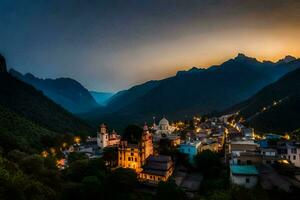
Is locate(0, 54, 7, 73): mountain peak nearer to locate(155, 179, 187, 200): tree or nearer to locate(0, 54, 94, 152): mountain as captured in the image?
locate(0, 54, 94, 152): mountain

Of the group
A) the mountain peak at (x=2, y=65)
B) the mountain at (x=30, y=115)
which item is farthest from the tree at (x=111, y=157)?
the mountain peak at (x=2, y=65)

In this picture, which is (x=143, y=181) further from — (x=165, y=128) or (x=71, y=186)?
(x=165, y=128)

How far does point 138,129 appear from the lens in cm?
5878

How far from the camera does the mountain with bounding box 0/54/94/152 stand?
64812mm

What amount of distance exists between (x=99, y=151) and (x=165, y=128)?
25920mm

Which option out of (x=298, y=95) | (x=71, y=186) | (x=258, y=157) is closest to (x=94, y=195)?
(x=71, y=186)

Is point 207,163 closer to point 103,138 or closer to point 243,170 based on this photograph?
point 243,170

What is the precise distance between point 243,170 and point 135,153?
749 inches

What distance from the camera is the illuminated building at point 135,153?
46303mm

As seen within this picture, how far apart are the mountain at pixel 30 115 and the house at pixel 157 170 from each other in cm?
2797

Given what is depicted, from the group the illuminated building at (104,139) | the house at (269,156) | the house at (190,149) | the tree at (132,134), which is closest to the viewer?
the house at (269,156)

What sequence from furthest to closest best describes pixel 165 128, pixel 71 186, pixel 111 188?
pixel 165 128, pixel 111 188, pixel 71 186

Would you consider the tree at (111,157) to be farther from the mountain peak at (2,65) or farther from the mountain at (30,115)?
the mountain peak at (2,65)

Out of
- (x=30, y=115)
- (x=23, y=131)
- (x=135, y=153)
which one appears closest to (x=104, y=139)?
(x=23, y=131)
